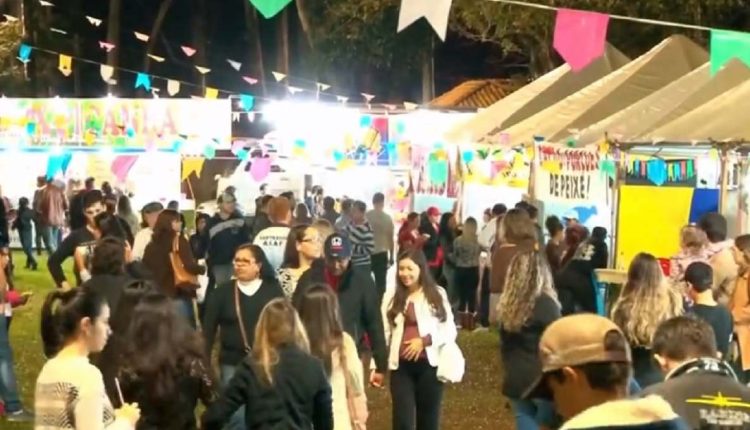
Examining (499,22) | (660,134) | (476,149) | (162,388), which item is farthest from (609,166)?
(162,388)

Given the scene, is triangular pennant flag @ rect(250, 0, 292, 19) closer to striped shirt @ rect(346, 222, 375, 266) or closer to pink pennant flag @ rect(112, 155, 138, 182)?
striped shirt @ rect(346, 222, 375, 266)

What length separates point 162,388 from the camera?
20.0 feet

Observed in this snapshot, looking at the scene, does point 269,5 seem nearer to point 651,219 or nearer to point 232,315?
point 232,315

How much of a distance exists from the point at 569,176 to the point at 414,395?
9.46 metres

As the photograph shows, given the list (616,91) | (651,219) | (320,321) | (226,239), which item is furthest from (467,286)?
(320,321)

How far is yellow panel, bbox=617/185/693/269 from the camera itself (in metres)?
15.0

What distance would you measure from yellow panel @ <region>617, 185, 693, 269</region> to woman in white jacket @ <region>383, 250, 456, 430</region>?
6.31 m

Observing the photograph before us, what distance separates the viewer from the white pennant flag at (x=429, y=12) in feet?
39.9

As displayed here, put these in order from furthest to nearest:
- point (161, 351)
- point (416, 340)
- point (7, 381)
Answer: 1. point (7, 381)
2. point (416, 340)
3. point (161, 351)

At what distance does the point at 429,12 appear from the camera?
1230 centimetres

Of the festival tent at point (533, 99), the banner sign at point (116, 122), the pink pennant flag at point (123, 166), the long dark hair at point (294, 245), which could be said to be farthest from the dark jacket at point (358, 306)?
the pink pennant flag at point (123, 166)

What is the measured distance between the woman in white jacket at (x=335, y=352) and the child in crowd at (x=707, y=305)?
85.6 inches

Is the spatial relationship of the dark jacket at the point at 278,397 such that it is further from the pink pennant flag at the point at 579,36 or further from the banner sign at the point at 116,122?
the banner sign at the point at 116,122

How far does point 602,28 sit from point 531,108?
18.3ft
